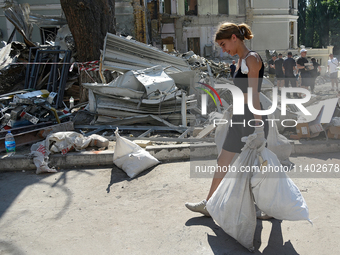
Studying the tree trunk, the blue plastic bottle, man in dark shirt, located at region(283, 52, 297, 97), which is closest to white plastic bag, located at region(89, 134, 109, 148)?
the blue plastic bottle

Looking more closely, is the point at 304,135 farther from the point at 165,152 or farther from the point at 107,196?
the point at 107,196

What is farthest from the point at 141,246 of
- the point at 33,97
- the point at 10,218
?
the point at 33,97

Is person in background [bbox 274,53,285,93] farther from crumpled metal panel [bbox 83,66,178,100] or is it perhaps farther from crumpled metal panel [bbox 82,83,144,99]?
crumpled metal panel [bbox 82,83,144,99]

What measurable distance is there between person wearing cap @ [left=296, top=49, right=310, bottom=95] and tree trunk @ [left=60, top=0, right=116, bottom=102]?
23.5 ft

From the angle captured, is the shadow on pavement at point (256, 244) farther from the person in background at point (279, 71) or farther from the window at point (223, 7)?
the window at point (223, 7)

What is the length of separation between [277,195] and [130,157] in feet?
7.80

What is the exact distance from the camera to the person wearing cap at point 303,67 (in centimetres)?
1124

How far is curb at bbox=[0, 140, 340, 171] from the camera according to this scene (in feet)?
15.1

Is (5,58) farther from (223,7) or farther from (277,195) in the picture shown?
(223,7)

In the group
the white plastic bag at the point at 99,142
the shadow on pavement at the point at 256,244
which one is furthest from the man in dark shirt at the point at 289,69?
the shadow on pavement at the point at 256,244

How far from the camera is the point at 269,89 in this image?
761cm

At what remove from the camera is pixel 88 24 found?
7711 mm

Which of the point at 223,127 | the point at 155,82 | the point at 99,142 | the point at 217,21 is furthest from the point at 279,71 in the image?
the point at 217,21

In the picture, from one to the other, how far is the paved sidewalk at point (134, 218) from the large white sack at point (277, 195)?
326mm
